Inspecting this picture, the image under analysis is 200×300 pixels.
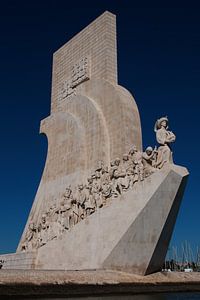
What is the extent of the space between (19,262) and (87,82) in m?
7.63

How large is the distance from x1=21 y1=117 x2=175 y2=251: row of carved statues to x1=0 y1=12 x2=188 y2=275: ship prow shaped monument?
0.03m

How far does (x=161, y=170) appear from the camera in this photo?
11930 millimetres

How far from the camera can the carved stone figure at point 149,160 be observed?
1241 cm

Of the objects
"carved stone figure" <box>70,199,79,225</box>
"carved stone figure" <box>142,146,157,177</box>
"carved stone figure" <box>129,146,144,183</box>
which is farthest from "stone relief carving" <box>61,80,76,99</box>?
"carved stone figure" <box>142,146,157,177</box>

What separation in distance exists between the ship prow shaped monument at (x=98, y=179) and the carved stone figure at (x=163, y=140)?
29mm

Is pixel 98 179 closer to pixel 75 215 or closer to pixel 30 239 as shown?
pixel 75 215

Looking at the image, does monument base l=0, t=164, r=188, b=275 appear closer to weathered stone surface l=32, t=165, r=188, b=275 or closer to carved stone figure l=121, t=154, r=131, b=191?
weathered stone surface l=32, t=165, r=188, b=275

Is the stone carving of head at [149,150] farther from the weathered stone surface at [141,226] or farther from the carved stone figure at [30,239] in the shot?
the carved stone figure at [30,239]

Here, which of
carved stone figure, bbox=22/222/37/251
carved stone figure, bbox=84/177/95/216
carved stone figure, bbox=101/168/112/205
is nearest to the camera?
carved stone figure, bbox=101/168/112/205

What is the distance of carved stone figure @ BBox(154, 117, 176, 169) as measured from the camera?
12.2m

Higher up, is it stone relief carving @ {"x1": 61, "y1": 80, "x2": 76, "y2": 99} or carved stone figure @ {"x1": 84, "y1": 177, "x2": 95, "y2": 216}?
stone relief carving @ {"x1": 61, "y1": 80, "x2": 76, "y2": 99}

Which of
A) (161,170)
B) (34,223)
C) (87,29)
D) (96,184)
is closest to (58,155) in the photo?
(34,223)

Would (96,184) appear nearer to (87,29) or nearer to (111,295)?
(111,295)

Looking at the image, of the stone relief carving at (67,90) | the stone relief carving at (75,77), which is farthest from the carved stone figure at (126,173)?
the stone relief carving at (67,90)
